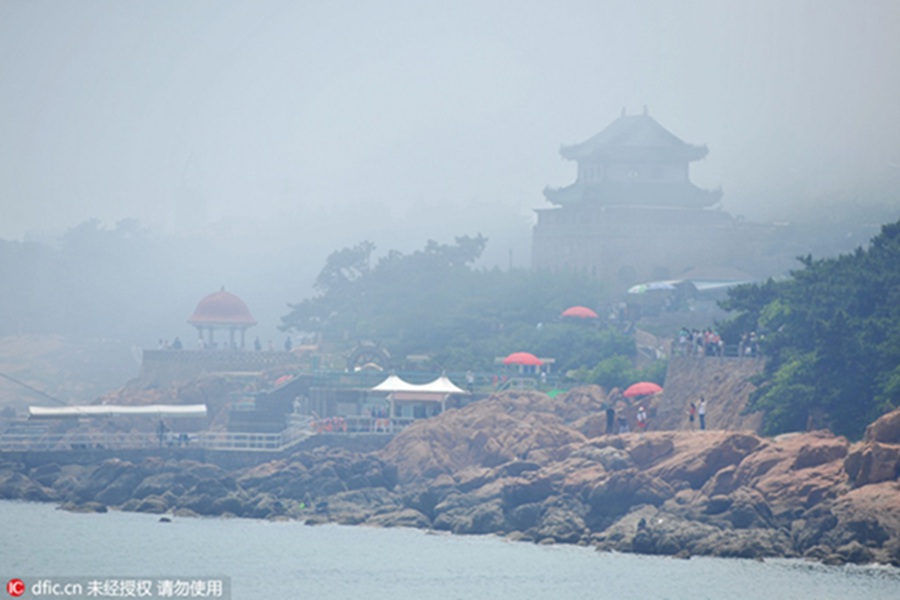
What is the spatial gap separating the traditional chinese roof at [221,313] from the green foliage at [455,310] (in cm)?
562

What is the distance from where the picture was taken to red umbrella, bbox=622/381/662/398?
79562mm

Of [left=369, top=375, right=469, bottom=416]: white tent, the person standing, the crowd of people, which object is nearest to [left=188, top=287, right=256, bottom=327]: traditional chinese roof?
[left=369, top=375, right=469, bottom=416]: white tent

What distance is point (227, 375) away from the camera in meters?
97.4

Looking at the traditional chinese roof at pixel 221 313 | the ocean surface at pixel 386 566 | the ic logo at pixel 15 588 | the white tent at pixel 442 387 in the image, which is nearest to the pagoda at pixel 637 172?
the traditional chinese roof at pixel 221 313

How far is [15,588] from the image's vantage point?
2256 inches

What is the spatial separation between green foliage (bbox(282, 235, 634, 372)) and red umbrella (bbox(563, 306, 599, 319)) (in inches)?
19.1

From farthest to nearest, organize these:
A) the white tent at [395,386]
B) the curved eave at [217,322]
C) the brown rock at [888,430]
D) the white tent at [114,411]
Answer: the curved eave at [217,322]
the white tent at [114,411]
the white tent at [395,386]
the brown rock at [888,430]

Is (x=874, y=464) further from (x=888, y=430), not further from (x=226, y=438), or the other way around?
(x=226, y=438)

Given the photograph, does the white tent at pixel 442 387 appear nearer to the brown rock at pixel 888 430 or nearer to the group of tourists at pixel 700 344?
the group of tourists at pixel 700 344

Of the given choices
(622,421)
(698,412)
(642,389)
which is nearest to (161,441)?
(622,421)

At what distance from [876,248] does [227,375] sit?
32530 mm

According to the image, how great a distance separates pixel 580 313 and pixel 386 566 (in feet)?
118

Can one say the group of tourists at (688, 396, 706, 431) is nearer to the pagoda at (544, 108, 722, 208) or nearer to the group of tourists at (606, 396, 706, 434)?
the group of tourists at (606, 396, 706, 434)

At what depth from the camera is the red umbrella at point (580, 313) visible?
3775 inches
